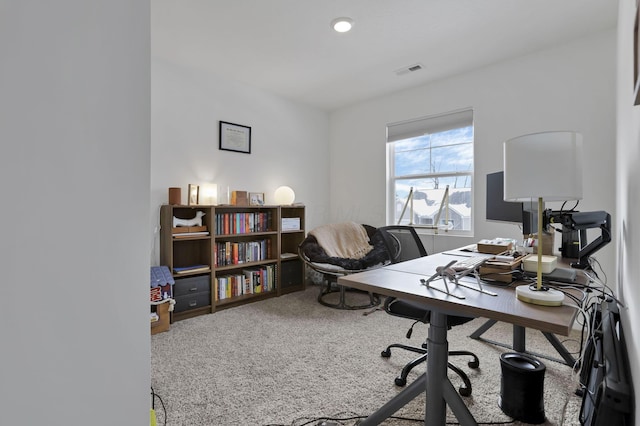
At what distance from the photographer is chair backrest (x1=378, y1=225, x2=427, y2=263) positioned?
2.76 m

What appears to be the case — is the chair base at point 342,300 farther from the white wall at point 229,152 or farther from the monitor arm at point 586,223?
the monitor arm at point 586,223

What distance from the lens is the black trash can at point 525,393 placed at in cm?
154

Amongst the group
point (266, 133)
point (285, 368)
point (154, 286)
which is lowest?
point (285, 368)

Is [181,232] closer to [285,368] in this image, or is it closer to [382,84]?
[285,368]

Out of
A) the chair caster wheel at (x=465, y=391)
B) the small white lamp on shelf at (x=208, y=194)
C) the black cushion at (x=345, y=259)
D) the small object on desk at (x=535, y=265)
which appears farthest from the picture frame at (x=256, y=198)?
the small object on desk at (x=535, y=265)

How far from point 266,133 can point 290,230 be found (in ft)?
4.23

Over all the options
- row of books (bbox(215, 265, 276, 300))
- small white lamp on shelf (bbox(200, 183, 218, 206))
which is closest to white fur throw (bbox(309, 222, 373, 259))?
row of books (bbox(215, 265, 276, 300))

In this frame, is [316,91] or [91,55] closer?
[91,55]

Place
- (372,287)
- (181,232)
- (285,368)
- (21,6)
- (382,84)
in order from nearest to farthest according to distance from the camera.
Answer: (21,6) → (372,287) → (285,368) → (181,232) → (382,84)

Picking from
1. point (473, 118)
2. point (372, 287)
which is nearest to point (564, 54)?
point (473, 118)

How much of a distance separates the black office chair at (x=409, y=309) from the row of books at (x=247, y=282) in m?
1.55

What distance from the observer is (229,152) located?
12.0ft

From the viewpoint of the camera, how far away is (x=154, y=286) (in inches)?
104

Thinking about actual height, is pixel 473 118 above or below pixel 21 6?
above
